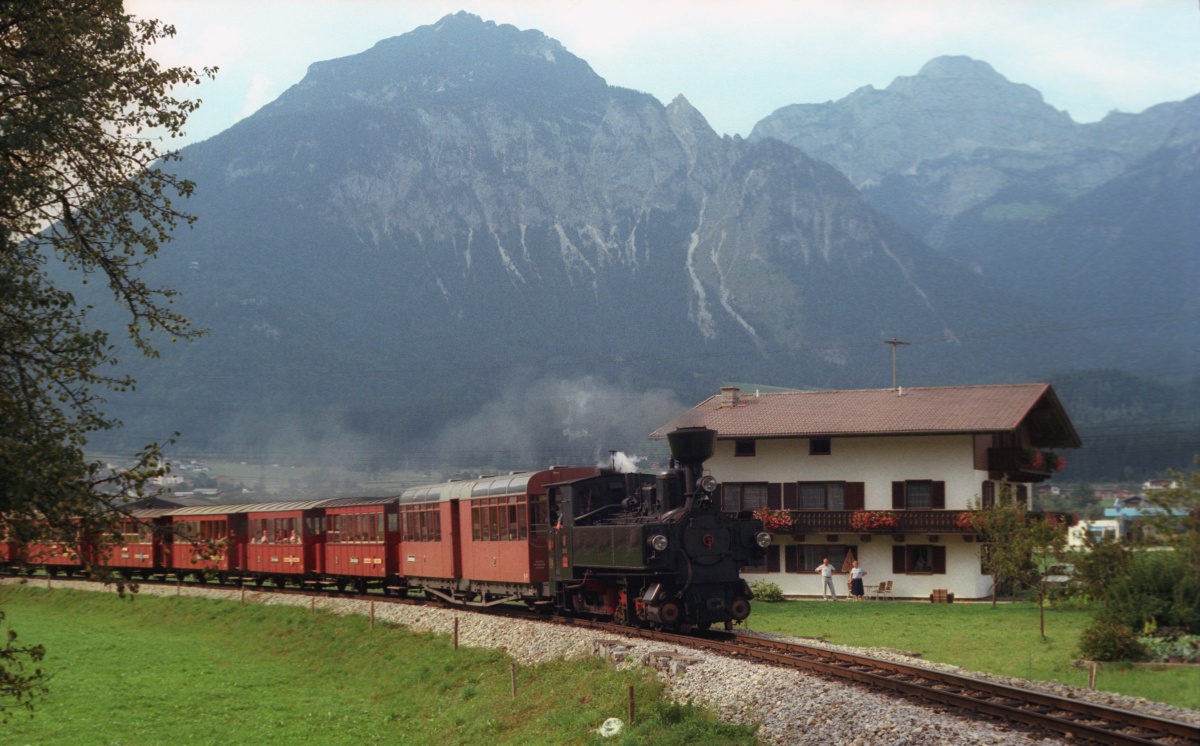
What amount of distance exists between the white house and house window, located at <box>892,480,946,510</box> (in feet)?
0.13

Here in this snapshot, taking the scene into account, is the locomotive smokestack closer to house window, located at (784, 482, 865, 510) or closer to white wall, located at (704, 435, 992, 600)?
white wall, located at (704, 435, 992, 600)

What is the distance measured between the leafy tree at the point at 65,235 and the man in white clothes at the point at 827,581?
32592 mm

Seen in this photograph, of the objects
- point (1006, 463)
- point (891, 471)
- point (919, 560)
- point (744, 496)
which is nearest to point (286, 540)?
point (744, 496)

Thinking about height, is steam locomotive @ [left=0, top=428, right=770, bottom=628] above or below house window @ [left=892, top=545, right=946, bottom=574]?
above

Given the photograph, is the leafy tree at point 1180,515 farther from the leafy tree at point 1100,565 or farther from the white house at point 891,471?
the white house at point 891,471

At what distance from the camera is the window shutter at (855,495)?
46.6m

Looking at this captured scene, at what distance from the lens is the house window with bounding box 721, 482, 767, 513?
4841 centimetres

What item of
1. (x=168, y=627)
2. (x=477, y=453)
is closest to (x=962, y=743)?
(x=168, y=627)

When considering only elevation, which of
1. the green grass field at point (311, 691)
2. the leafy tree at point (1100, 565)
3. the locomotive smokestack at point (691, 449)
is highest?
the locomotive smokestack at point (691, 449)

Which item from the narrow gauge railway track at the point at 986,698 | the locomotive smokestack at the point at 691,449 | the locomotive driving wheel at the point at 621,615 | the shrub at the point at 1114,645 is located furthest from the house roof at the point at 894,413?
the narrow gauge railway track at the point at 986,698

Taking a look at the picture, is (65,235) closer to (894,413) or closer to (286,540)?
(286,540)

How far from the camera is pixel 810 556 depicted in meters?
47.4

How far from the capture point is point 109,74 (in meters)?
12.9

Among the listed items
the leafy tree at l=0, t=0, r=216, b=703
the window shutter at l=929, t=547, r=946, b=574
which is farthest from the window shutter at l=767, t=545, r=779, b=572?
the leafy tree at l=0, t=0, r=216, b=703
